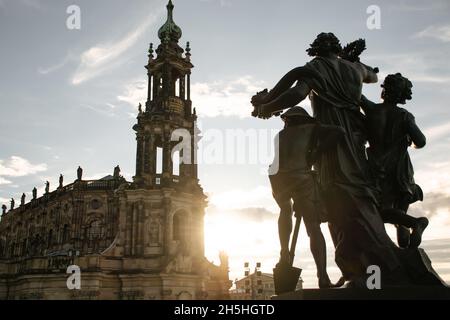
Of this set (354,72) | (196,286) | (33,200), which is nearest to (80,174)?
(33,200)

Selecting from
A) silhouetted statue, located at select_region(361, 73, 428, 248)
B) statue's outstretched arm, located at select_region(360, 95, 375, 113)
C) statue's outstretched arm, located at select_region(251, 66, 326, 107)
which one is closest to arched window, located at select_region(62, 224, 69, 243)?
statue's outstretched arm, located at select_region(251, 66, 326, 107)

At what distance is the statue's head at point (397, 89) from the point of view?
21.2 ft

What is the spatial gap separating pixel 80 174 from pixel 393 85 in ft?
165

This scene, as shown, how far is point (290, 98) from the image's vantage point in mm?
6258

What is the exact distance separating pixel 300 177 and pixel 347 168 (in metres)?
0.76

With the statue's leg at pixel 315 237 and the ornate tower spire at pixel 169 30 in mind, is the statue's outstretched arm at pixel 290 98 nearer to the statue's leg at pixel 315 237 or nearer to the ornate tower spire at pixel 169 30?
the statue's leg at pixel 315 237

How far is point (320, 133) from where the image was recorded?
5965 millimetres

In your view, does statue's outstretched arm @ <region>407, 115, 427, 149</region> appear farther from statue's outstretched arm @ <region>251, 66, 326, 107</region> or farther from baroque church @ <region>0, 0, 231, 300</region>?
baroque church @ <region>0, 0, 231, 300</region>

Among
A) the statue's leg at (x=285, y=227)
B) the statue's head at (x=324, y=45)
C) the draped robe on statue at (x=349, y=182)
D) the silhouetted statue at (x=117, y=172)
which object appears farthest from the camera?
the silhouetted statue at (x=117, y=172)

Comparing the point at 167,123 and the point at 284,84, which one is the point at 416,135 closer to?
the point at 284,84

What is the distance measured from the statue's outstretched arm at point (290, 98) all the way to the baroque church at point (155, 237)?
3098 centimetres

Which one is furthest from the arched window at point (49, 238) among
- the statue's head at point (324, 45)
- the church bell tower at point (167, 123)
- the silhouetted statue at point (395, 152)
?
the silhouetted statue at point (395, 152)

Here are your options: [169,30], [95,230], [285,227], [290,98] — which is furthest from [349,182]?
[95,230]
